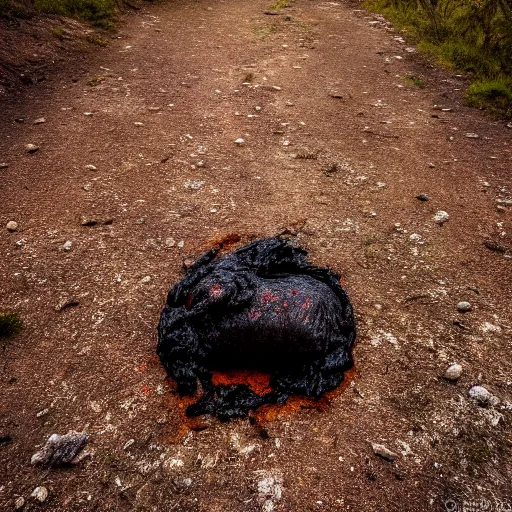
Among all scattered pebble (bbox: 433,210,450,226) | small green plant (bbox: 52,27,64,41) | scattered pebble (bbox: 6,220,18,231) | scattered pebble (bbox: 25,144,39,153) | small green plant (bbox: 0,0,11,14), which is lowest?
scattered pebble (bbox: 6,220,18,231)

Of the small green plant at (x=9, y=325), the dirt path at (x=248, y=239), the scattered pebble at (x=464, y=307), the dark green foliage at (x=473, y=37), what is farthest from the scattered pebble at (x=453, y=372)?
the dark green foliage at (x=473, y=37)

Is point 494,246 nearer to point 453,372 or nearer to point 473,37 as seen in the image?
point 453,372

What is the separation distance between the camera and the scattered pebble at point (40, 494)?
6.11 feet

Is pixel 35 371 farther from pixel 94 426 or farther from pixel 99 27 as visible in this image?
pixel 99 27

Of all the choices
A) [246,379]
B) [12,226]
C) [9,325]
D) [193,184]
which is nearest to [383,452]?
[246,379]

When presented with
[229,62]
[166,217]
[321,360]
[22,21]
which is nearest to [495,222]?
[321,360]

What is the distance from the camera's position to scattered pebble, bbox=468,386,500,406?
2168mm

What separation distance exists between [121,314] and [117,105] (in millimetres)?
3439

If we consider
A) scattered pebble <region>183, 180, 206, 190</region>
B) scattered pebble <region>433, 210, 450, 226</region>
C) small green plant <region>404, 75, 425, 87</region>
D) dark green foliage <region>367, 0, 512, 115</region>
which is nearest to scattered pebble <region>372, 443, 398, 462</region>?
scattered pebble <region>433, 210, 450, 226</region>

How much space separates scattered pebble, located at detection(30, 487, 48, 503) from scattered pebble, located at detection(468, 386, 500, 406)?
214 cm

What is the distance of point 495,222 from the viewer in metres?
3.45

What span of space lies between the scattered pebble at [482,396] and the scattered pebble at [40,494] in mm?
2138

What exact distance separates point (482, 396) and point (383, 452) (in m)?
0.65

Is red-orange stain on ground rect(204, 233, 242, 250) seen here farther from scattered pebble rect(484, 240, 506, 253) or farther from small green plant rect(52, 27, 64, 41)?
small green plant rect(52, 27, 64, 41)
